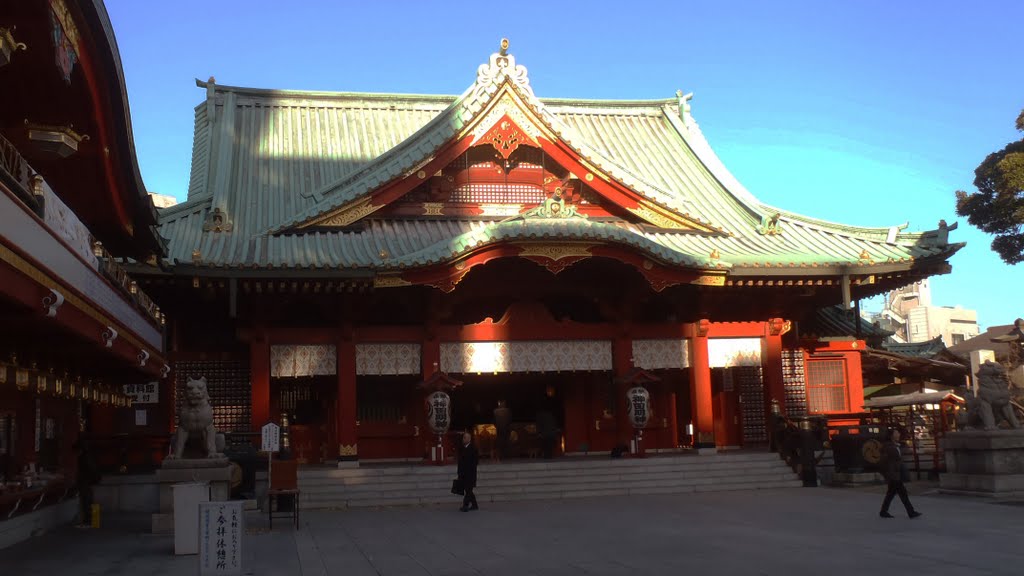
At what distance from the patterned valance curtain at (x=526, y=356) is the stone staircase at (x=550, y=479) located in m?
2.38

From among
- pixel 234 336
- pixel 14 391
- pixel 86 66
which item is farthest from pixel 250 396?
pixel 86 66

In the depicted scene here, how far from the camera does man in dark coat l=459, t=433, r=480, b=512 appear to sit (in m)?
18.3

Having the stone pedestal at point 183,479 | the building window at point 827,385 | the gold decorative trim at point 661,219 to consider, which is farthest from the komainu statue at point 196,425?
the building window at point 827,385

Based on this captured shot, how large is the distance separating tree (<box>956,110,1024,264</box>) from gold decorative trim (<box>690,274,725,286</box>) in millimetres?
8423

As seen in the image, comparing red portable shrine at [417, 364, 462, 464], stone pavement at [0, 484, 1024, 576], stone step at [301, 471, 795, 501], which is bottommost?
stone pavement at [0, 484, 1024, 576]

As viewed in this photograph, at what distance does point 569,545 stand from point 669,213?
523 inches

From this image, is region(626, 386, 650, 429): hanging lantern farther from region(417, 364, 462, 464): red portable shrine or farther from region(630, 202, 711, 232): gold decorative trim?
region(630, 202, 711, 232): gold decorative trim

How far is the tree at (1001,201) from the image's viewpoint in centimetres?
2447

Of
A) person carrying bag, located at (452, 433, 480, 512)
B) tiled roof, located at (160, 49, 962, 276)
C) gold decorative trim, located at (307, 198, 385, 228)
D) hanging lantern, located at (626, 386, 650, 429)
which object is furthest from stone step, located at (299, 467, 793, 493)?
gold decorative trim, located at (307, 198, 385, 228)

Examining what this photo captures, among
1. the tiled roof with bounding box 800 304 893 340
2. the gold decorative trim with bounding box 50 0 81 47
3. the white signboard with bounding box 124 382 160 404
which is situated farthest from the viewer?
the tiled roof with bounding box 800 304 893 340

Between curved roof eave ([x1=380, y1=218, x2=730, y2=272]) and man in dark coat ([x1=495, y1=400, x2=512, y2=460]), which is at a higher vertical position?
curved roof eave ([x1=380, y1=218, x2=730, y2=272])

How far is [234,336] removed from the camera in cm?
2336

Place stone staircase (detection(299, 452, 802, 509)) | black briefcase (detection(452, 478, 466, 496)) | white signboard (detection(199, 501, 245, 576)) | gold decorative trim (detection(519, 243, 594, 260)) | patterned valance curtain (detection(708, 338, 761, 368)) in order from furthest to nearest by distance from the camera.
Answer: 1. patterned valance curtain (detection(708, 338, 761, 368))
2. gold decorative trim (detection(519, 243, 594, 260))
3. stone staircase (detection(299, 452, 802, 509))
4. black briefcase (detection(452, 478, 466, 496))
5. white signboard (detection(199, 501, 245, 576))

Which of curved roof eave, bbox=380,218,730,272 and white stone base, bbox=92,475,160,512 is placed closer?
white stone base, bbox=92,475,160,512
